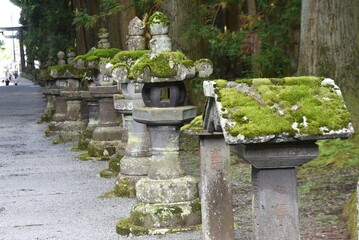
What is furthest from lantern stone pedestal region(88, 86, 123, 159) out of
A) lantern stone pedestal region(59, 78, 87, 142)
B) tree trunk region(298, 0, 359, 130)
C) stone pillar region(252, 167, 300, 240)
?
stone pillar region(252, 167, 300, 240)

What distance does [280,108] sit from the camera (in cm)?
412

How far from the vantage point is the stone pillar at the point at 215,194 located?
603 cm

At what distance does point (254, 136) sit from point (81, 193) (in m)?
6.77

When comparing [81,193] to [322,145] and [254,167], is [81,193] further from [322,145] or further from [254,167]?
[254,167]

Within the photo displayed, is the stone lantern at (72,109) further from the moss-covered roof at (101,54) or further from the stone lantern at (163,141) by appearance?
the stone lantern at (163,141)

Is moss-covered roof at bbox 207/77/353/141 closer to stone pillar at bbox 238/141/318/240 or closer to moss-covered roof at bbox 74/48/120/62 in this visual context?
stone pillar at bbox 238/141/318/240

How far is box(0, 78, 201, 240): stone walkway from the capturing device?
8.00 m

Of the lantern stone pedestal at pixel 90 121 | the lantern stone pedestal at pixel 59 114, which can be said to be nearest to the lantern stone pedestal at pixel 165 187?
the lantern stone pedestal at pixel 90 121

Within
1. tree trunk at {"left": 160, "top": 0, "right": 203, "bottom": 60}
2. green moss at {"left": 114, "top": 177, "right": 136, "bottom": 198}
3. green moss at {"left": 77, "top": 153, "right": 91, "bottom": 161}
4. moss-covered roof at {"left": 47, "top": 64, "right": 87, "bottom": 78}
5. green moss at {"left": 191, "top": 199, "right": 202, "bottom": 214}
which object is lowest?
green moss at {"left": 77, "top": 153, "right": 91, "bottom": 161}

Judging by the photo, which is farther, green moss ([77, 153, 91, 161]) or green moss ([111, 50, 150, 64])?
green moss ([77, 153, 91, 161])

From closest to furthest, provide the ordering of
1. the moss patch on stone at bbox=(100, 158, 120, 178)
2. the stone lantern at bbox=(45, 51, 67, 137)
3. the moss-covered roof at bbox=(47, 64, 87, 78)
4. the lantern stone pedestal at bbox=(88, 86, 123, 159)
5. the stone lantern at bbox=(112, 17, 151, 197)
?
the stone lantern at bbox=(112, 17, 151, 197)
the moss patch on stone at bbox=(100, 158, 120, 178)
the lantern stone pedestal at bbox=(88, 86, 123, 159)
the moss-covered roof at bbox=(47, 64, 87, 78)
the stone lantern at bbox=(45, 51, 67, 137)

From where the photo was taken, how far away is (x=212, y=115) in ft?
15.1

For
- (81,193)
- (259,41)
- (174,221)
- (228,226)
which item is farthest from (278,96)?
(259,41)

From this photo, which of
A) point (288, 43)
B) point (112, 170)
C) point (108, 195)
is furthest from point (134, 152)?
point (288, 43)
